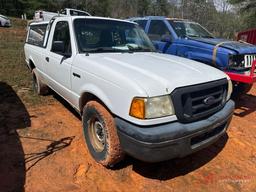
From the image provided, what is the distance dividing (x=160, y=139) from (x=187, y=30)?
196 inches

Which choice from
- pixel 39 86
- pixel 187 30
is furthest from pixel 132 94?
pixel 187 30

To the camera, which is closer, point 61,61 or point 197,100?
point 197,100

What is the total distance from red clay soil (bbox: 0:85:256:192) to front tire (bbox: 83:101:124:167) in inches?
7.3

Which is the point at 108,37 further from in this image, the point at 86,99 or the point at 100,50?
the point at 86,99

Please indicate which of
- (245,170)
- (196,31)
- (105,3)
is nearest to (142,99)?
(245,170)

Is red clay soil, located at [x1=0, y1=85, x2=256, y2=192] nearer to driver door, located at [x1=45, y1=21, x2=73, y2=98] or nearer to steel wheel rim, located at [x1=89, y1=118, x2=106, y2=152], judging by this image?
steel wheel rim, located at [x1=89, y1=118, x2=106, y2=152]

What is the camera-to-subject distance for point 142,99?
2844 mm

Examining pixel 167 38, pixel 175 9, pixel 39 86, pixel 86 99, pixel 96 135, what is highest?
pixel 175 9

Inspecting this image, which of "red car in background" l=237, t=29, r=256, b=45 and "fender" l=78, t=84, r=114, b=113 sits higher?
"red car in background" l=237, t=29, r=256, b=45

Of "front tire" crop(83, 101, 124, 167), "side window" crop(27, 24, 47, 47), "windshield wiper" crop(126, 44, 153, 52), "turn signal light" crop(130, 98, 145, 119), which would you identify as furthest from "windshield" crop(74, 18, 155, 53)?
"side window" crop(27, 24, 47, 47)

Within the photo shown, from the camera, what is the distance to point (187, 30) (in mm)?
7117

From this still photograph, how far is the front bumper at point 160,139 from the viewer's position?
283 cm

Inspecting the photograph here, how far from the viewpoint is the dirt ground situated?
3293 millimetres

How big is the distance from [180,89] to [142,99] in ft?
1.51
